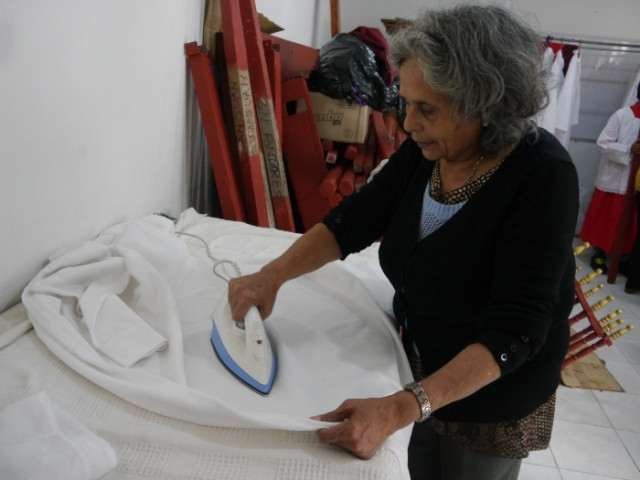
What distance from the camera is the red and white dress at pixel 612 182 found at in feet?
11.9

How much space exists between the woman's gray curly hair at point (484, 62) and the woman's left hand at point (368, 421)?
473mm

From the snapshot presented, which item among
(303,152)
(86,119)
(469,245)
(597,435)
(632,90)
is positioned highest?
(632,90)

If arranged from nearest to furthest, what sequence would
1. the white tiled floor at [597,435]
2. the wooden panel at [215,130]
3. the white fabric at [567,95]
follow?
the wooden panel at [215,130], the white tiled floor at [597,435], the white fabric at [567,95]

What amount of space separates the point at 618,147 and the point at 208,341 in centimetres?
369

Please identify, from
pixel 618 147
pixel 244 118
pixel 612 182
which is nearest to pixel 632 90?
pixel 618 147

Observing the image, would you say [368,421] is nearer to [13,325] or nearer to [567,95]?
[13,325]

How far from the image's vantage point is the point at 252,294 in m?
0.97

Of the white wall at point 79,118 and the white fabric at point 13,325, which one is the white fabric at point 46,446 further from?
the white wall at point 79,118

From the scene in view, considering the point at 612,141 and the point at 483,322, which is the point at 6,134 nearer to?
the point at 483,322

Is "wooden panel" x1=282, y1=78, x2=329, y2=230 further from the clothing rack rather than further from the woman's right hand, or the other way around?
the clothing rack

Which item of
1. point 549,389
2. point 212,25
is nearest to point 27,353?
point 549,389

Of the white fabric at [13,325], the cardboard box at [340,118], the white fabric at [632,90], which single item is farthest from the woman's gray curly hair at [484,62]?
the white fabric at [632,90]

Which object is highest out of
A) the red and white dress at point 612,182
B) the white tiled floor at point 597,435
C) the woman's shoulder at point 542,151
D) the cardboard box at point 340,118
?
the woman's shoulder at point 542,151

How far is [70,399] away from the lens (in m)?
0.74
